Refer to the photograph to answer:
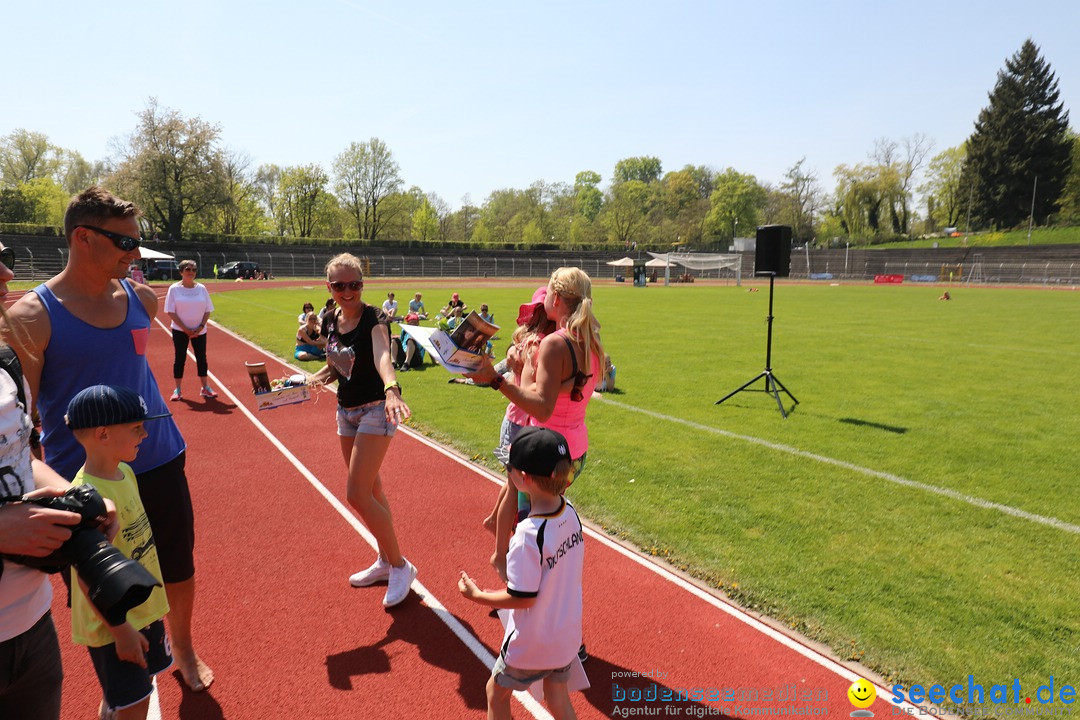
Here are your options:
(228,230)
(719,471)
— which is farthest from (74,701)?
(228,230)

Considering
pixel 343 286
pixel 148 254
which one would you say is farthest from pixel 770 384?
pixel 148 254

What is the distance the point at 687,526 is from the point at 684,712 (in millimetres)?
2191

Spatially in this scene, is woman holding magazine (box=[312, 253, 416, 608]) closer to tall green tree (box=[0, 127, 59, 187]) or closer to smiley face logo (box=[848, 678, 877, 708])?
smiley face logo (box=[848, 678, 877, 708])

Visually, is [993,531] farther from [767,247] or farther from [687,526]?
[767,247]

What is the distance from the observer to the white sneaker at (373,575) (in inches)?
181

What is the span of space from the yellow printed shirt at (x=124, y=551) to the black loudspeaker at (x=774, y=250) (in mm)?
8447

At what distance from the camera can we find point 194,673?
3508 millimetres

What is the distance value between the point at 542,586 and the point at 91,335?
239cm

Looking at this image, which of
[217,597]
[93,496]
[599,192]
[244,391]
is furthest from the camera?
[599,192]

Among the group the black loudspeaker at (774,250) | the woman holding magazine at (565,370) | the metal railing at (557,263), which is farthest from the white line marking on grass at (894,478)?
the metal railing at (557,263)

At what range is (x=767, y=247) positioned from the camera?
9203 millimetres

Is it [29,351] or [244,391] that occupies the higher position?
[29,351]

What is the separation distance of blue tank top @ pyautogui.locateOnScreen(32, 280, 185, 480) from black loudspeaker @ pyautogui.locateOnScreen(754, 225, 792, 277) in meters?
8.24

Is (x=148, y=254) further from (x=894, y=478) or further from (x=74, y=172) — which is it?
(x=74, y=172)
